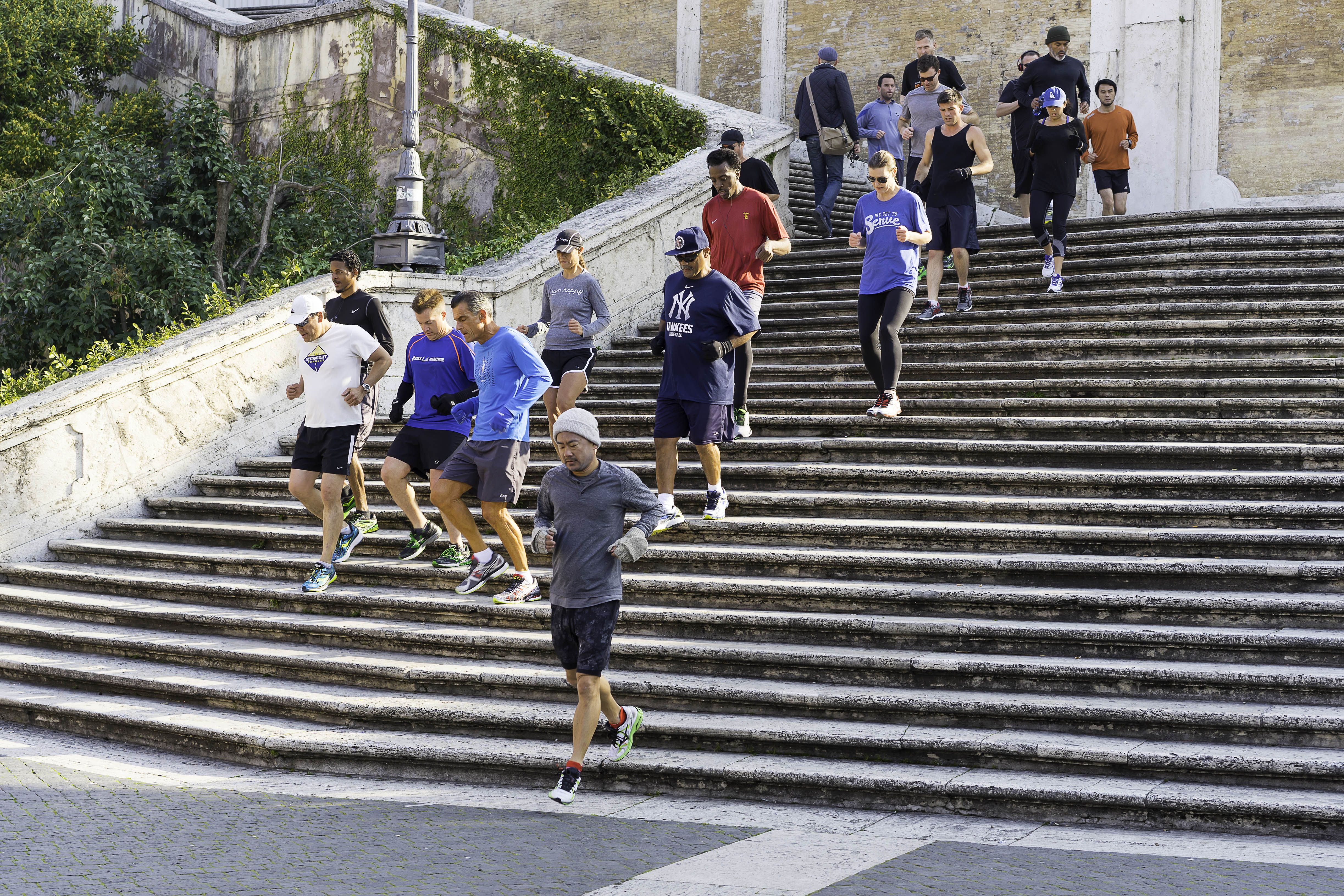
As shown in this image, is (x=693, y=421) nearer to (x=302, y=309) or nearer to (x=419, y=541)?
(x=419, y=541)

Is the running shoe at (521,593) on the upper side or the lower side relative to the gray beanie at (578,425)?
lower

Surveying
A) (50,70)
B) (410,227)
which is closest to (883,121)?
(410,227)

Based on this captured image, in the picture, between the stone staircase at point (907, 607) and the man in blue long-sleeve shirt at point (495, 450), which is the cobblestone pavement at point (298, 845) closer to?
the stone staircase at point (907, 607)

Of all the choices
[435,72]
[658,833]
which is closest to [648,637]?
[658,833]

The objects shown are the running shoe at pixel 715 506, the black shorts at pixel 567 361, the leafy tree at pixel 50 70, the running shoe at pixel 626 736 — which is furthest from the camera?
the leafy tree at pixel 50 70

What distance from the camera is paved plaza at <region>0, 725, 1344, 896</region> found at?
14.5ft

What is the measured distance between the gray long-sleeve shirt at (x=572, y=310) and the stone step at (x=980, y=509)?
A: 0.96m

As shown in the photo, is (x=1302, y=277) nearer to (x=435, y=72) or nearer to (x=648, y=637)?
(x=648, y=637)

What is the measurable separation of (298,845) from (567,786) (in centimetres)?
112

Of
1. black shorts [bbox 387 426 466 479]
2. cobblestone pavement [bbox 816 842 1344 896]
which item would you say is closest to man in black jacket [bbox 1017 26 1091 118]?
black shorts [bbox 387 426 466 479]

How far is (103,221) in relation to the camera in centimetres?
1483

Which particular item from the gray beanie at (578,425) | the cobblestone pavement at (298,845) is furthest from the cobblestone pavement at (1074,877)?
the gray beanie at (578,425)

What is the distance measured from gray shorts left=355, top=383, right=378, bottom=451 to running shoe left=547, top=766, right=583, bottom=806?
327 cm

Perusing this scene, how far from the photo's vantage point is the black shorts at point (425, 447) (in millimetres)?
7980
